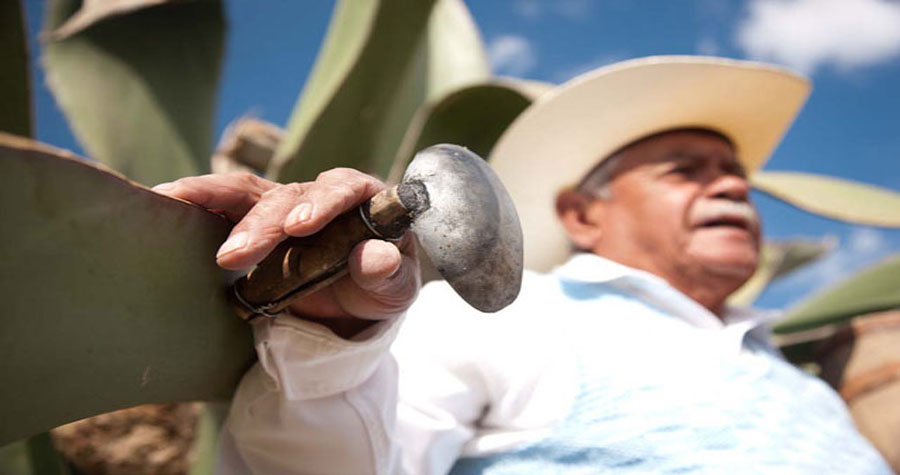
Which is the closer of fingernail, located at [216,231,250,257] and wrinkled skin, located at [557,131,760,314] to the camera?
fingernail, located at [216,231,250,257]

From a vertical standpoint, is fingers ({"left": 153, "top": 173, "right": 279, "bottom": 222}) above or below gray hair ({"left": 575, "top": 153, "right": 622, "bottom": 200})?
below

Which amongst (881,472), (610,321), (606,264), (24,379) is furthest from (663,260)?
(24,379)

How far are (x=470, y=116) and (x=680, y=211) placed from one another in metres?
0.34

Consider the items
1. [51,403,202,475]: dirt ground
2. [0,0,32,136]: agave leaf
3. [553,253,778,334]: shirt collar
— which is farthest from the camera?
[51,403,202,475]: dirt ground

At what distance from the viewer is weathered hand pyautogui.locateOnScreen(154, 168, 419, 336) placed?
0.50m

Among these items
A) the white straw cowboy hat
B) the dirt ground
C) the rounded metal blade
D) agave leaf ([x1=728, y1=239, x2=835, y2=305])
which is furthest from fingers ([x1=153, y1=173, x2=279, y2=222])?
agave leaf ([x1=728, y1=239, x2=835, y2=305])

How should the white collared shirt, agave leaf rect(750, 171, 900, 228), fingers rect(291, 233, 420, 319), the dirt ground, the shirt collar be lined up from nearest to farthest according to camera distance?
fingers rect(291, 233, 420, 319), the white collared shirt, the shirt collar, agave leaf rect(750, 171, 900, 228), the dirt ground

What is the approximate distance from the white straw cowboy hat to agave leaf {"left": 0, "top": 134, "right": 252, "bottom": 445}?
0.67 m

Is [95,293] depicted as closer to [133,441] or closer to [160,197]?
[160,197]

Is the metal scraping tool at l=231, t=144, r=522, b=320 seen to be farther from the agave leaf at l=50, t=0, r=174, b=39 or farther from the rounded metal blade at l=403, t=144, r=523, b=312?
the agave leaf at l=50, t=0, r=174, b=39

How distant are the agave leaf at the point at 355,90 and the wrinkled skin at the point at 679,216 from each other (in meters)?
0.30

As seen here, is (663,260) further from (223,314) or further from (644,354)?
(223,314)

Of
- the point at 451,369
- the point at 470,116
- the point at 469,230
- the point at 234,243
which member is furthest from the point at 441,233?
Result: the point at 470,116

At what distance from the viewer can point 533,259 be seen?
1.25 metres
